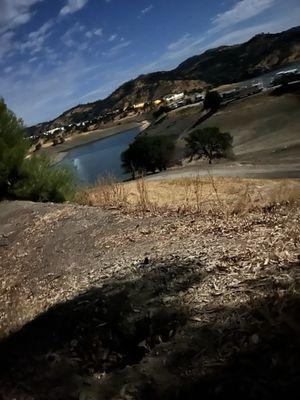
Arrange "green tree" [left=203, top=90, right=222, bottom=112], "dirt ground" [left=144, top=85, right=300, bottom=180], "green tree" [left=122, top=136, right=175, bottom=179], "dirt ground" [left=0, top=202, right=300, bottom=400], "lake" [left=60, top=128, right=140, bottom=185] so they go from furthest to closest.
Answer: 1. "green tree" [left=203, top=90, right=222, bottom=112]
2. "lake" [left=60, top=128, right=140, bottom=185]
3. "green tree" [left=122, top=136, right=175, bottom=179]
4. "dirt ground" [left=144, top=85, right=300, bottom=180]
5. "dirt ground" [left=0, top=202, right=300, bottom=400]

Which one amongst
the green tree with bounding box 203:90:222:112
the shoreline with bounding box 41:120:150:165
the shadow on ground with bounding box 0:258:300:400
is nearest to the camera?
the shadow on ground with bounding box 0:258:300:400

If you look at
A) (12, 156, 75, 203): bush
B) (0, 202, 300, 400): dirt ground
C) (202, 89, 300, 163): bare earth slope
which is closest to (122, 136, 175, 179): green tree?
(202, 89, 300, 163): bare earth slope

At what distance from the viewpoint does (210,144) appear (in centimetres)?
5994

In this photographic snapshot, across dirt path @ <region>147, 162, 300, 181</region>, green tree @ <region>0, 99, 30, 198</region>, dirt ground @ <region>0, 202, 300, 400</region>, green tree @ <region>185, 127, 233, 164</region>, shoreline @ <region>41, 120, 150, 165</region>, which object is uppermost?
green tree @ <region>0, 99, 30, 198</region>

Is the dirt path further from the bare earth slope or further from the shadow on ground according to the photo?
the shadow on ground

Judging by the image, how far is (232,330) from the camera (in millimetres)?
4289

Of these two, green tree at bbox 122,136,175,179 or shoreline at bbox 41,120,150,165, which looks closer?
green tree at bbox 122,136,175,179

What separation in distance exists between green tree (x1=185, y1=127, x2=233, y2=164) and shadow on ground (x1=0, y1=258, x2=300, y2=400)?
176 ft

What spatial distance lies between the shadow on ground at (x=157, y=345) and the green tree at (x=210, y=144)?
5378 centimetres

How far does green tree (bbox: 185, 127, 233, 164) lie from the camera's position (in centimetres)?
5934

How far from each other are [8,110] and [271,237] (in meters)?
13.0

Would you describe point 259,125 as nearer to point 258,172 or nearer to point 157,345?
point 258,172

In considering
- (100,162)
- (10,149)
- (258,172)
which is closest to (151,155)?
(258,172)

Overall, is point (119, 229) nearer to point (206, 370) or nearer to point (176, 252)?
point (176, 252)
